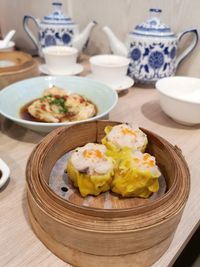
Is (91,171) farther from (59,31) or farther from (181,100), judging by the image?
(59,31)

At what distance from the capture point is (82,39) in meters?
1.34

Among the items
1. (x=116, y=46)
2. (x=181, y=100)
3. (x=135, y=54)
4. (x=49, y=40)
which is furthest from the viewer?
(x=49, y=40)

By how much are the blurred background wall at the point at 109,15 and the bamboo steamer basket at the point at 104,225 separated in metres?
0.82

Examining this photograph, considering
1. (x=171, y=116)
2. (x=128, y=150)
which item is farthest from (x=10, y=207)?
(x=171, y=116)

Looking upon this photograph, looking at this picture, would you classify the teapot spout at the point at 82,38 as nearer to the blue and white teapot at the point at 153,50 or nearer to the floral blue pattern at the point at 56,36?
the floral blue pattern at the point at 56,36

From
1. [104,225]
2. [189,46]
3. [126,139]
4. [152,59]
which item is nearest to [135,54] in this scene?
[152,59]

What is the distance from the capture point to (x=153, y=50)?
40.9 inches

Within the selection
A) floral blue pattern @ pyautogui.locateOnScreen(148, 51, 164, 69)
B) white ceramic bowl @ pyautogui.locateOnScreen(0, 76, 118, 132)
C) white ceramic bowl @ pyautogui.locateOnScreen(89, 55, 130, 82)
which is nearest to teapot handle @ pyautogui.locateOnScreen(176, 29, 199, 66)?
floral blue pattern @ pyautogui.locateOnScreen(148, 51, 164, 69)

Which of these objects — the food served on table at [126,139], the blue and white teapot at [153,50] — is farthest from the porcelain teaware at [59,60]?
the food served on table at [126,139]

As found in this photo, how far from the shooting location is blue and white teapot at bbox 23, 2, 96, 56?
1.26 metres

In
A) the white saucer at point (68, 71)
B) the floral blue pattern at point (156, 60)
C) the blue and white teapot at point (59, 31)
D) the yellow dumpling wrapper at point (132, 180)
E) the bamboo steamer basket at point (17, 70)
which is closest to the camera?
the yellow dumpling wrapper at point (132, 180)

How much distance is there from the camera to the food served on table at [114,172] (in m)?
0.53

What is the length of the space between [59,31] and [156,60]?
1.70 ft

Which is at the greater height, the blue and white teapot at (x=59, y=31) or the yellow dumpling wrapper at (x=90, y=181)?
the blue and white teapot at (x=59, y=31)
